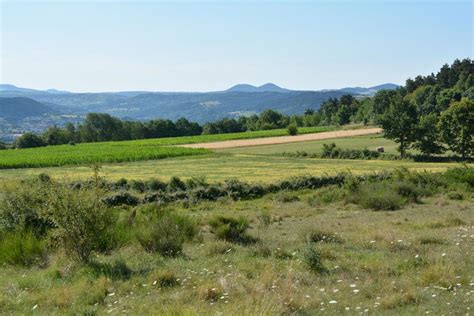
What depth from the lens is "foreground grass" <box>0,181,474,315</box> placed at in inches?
308

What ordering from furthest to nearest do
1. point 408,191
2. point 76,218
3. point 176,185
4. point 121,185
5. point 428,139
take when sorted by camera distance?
point 428,139
point 121,185
point 176,185
point 408,191
point 76,218

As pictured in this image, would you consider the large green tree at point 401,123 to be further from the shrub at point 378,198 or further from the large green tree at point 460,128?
the shrub at point 378,198

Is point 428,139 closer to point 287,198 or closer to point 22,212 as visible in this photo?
point 287,198

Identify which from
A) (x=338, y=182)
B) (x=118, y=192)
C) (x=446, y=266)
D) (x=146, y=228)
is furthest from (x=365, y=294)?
(x=338, y=182)

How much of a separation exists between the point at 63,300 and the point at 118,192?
27843mm

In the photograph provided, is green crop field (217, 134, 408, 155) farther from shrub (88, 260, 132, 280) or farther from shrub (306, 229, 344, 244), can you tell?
shrub (88, 260, 132, 280)

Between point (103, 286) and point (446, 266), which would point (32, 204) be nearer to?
point (103, 286)

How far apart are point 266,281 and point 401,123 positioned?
2584 inches

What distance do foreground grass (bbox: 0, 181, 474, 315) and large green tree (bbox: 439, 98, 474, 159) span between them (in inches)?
2233

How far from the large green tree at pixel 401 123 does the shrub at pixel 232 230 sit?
5817cm

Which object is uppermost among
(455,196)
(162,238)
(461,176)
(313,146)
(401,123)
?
(401,123)

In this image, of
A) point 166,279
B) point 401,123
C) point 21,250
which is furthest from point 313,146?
point 166,279

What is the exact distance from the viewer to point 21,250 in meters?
13.5

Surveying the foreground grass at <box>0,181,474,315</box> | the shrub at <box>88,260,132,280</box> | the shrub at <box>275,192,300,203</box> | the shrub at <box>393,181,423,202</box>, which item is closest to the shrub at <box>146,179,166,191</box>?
the shrub at <box>275,192,300,203</box>
